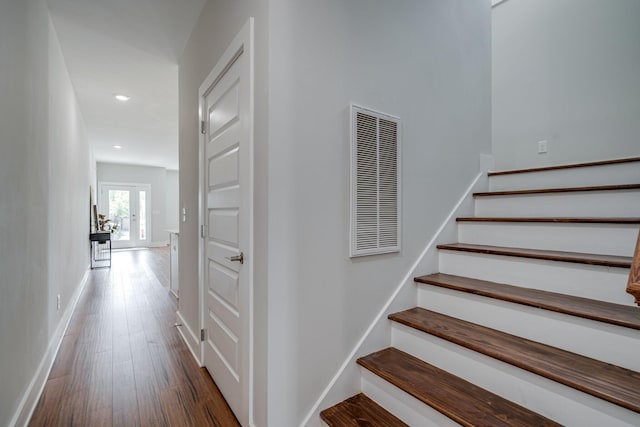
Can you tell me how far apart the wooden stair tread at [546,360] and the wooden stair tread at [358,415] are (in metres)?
0.43

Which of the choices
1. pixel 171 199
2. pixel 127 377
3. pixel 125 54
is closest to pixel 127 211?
pixel 171 199

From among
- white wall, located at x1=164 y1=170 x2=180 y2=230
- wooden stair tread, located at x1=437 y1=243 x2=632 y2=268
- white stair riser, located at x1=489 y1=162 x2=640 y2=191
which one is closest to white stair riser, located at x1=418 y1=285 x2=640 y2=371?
wooden stair tread, located at x1=437 y1=243 x2=632 y2=268

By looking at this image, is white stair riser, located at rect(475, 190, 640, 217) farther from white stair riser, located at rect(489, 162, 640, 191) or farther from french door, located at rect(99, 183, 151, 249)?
french door, located at rect(99, 183, 151, 249)

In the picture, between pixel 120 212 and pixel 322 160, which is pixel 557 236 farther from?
pixel 120 212

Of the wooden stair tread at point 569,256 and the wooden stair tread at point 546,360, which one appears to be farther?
the wooden stair tread at point 569,256

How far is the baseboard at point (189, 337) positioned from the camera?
7.37ft

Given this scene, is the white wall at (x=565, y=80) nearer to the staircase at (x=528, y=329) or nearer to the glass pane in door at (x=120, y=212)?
the staircase at (x=528, y=329)

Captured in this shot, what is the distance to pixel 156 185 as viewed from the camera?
9688 mm

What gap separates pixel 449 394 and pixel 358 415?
16.8 inches

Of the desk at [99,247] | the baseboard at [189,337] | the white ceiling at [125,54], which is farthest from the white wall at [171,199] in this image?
the baseboard at [189,337]

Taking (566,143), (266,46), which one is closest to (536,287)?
(266,46)

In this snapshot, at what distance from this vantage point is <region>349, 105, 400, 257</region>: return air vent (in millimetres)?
1514

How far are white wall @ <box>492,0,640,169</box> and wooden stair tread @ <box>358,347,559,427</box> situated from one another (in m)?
2.67

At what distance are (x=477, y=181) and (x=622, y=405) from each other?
1.66m
